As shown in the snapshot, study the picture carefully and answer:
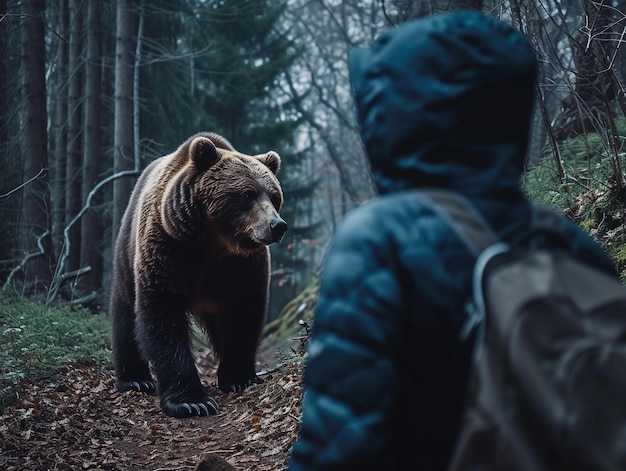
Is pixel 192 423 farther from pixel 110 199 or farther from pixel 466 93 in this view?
pixel 110 199

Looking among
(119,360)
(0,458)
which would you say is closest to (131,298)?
(119,360)

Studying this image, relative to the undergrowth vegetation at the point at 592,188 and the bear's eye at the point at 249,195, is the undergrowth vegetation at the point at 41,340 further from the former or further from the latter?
the undergrowth vegetation at the point at 592,188

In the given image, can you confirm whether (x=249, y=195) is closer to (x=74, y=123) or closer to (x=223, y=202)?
(x=223, y=202)

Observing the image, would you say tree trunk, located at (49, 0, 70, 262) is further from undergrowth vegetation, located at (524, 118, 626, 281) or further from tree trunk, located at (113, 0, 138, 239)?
undergrowth vegetation, located at (524, 118, 626, 281)

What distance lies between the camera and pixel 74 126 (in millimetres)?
17234

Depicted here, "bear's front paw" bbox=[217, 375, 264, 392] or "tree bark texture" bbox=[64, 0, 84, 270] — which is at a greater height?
"tree bark texture" bbox=[64, 0, 84, 270]

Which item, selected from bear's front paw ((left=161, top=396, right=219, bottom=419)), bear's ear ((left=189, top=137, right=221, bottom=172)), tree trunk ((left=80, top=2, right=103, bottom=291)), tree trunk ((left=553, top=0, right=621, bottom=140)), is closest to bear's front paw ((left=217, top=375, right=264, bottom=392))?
bear's front paw ((left=161, top=396, right=219, bottom=419))

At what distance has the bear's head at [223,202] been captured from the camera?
6781 mm

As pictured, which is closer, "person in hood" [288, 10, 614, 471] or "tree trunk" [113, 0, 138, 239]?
"person in hood" [288, 10, 614, 471]

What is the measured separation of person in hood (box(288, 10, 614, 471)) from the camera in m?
1.50

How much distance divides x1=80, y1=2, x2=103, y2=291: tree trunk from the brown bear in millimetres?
7709

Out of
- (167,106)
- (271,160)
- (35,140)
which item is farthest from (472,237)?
(167,106)

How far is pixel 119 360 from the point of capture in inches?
317

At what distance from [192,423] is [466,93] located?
565cm
